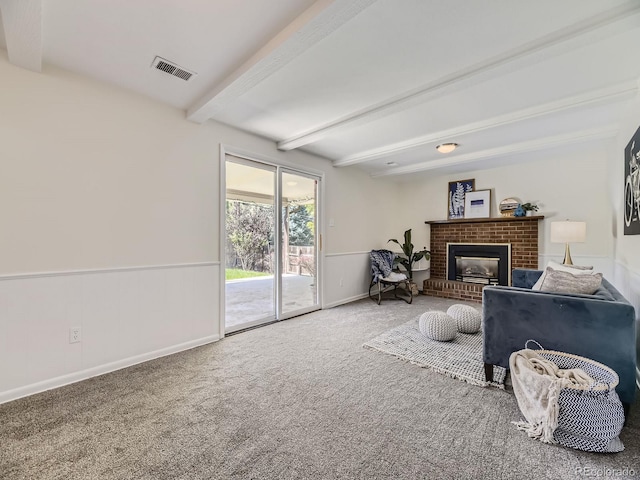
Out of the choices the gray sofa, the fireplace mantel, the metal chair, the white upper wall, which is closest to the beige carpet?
the gray sofa

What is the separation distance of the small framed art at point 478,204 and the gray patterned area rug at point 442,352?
2688 mm

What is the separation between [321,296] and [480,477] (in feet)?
10.6

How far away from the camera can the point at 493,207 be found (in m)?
5.09

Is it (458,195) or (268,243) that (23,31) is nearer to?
(268,243)

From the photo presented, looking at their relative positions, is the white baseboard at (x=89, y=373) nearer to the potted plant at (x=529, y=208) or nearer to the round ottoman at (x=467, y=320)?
the round ottoman at (x=467, y=320)

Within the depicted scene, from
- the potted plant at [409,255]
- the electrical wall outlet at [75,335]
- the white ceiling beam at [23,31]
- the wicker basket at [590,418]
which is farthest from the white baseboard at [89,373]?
the potted plant at [409,255]

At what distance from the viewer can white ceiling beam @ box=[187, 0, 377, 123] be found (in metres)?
1.48

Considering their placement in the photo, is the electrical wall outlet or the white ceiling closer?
the white ceiling

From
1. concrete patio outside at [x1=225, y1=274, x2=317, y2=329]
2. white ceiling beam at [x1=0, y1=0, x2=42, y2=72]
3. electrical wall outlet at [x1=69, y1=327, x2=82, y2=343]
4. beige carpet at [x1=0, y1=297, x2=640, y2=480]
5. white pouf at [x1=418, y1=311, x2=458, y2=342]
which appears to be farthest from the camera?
concrete patio outside at [x1=225, y1=274, x2=317, y2=329]

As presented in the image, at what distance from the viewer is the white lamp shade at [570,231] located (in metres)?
3.44

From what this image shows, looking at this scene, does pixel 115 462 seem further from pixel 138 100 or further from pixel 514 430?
pixel 138 100

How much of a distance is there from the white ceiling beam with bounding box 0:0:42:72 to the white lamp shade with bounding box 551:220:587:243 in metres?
4.99

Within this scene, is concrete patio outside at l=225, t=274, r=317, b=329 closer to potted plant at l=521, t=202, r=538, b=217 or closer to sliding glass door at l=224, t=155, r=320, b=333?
sliding glass door at l=224, t=155, r=320, b=333

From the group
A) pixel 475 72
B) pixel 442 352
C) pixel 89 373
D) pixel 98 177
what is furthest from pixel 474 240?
pixel 89 373
